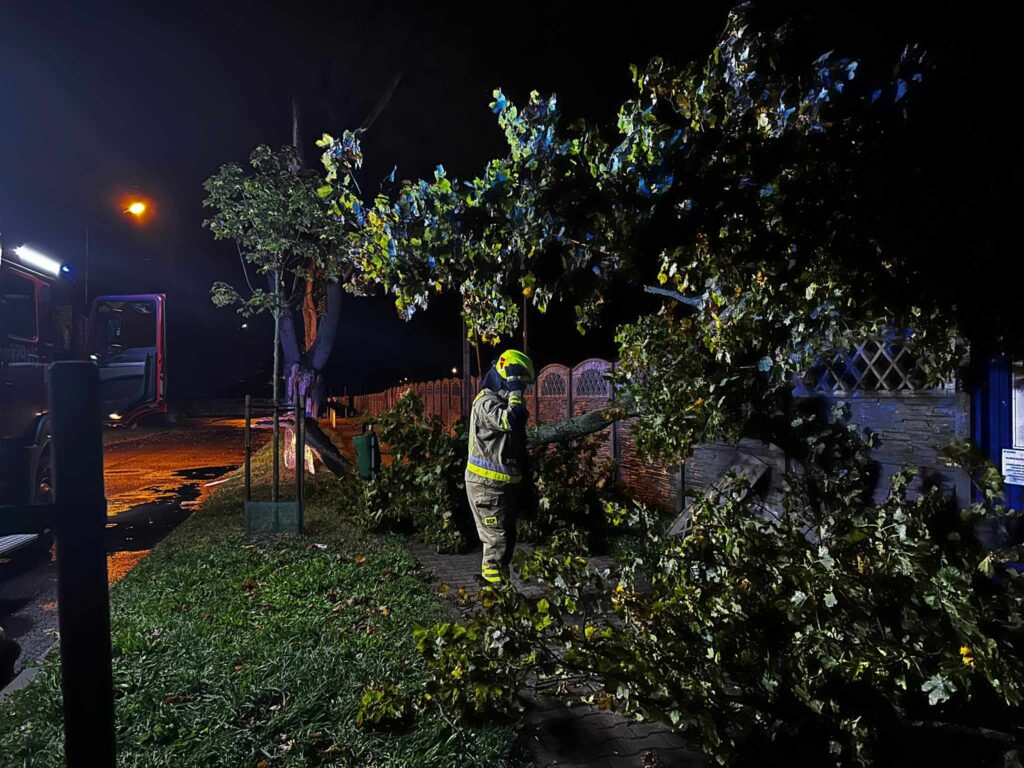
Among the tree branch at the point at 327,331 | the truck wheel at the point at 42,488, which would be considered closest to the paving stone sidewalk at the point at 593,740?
the truck wheel at the point at 42,488

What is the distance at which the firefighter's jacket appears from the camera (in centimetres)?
522

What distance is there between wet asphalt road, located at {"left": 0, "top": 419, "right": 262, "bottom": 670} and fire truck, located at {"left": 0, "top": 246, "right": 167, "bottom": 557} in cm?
40

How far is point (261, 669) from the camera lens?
3.89m

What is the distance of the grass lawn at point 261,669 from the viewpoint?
Answer: 10.2 feet

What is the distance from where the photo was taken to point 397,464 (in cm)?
806

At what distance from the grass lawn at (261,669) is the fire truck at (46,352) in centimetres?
165

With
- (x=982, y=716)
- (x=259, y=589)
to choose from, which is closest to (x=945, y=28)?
(x=982, y=716)

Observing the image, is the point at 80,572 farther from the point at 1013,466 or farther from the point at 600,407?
the point at 600,407

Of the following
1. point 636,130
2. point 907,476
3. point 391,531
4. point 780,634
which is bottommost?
point 391,531

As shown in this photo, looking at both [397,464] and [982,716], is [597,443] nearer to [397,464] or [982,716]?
[397,464]

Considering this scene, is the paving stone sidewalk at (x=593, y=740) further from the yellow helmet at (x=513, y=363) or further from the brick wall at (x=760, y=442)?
the yellow helmet at (x=513, y=363)

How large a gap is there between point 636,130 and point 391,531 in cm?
610

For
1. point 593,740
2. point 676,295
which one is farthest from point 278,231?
point 593,740

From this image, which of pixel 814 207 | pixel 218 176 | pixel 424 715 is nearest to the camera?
pixel 814 207
